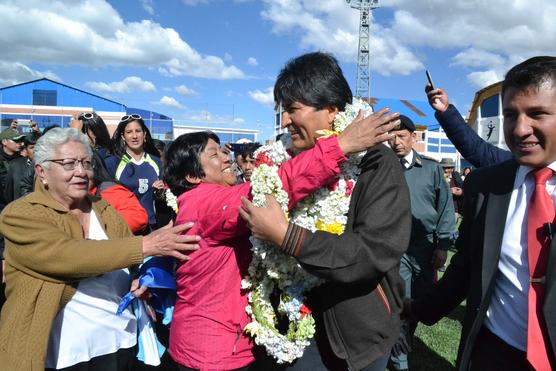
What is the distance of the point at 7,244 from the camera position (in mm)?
2533

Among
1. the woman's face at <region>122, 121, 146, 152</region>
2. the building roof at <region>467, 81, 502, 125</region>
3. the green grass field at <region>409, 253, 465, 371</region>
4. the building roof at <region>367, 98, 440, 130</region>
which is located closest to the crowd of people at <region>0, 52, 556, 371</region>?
the woman's face at <region>122, 121, 146, 152</region>

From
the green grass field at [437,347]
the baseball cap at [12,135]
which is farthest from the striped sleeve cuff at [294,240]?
the baseball cap at [12,135]

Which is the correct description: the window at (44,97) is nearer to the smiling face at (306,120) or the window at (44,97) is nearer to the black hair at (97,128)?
the black hair at (97,128)

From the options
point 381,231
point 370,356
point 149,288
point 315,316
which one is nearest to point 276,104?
point 381,231

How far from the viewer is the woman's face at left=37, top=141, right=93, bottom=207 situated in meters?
2.68

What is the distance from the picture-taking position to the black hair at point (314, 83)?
2.22 metres

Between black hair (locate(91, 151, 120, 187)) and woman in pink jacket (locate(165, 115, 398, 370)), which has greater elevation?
black hair (locate(91, 151, 120, 187))

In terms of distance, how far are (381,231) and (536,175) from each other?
2.21ft

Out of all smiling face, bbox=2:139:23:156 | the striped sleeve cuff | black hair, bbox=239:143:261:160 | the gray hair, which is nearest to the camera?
the striped sleeve cuff

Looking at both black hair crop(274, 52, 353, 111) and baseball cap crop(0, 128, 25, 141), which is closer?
black hair crop(274, 52, 353, 111)

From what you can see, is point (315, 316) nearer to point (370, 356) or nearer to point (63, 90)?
point (370, 356)

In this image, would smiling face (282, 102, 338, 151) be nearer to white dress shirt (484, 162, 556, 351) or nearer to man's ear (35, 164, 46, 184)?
white dress shirt (484, 162, 556, 351)

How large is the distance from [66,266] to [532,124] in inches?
94.6

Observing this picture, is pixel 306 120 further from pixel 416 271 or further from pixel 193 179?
pixel 416 271
